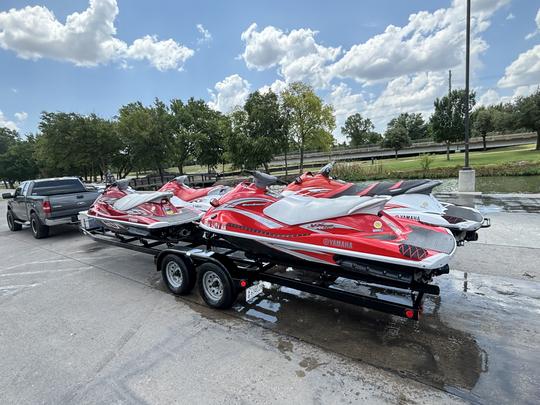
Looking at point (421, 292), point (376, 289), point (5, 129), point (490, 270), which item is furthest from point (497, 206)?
point (5, 129)

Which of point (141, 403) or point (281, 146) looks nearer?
point (141, 403)

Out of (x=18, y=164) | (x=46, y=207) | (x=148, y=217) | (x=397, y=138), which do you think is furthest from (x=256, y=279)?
(x=18, y=164)

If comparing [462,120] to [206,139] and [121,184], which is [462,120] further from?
[121,184]

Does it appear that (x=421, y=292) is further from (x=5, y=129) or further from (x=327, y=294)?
(x=5, y=129)

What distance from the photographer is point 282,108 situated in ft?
→ 88.0

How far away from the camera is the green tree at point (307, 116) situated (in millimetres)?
27188

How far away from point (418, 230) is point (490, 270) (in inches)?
94.9

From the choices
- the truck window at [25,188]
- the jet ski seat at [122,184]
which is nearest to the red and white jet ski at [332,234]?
the jet ski seat at [122,184]

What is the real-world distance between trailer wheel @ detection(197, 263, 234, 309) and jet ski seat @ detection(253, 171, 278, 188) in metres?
1.23

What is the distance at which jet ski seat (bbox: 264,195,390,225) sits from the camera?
3.53 metres

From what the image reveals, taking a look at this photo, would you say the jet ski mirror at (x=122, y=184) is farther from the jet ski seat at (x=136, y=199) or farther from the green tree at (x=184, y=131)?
the green tree at (x=184, y=131)

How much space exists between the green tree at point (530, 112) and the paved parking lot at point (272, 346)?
35127 mm

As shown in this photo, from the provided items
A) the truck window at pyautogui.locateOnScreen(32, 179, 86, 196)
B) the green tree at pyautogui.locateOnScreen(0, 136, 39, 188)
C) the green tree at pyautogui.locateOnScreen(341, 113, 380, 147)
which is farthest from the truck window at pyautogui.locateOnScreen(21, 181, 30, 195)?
the green tree at pyautogui.locateOnScreen(341, 113, 380, 147)

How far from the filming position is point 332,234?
351 centimetres
